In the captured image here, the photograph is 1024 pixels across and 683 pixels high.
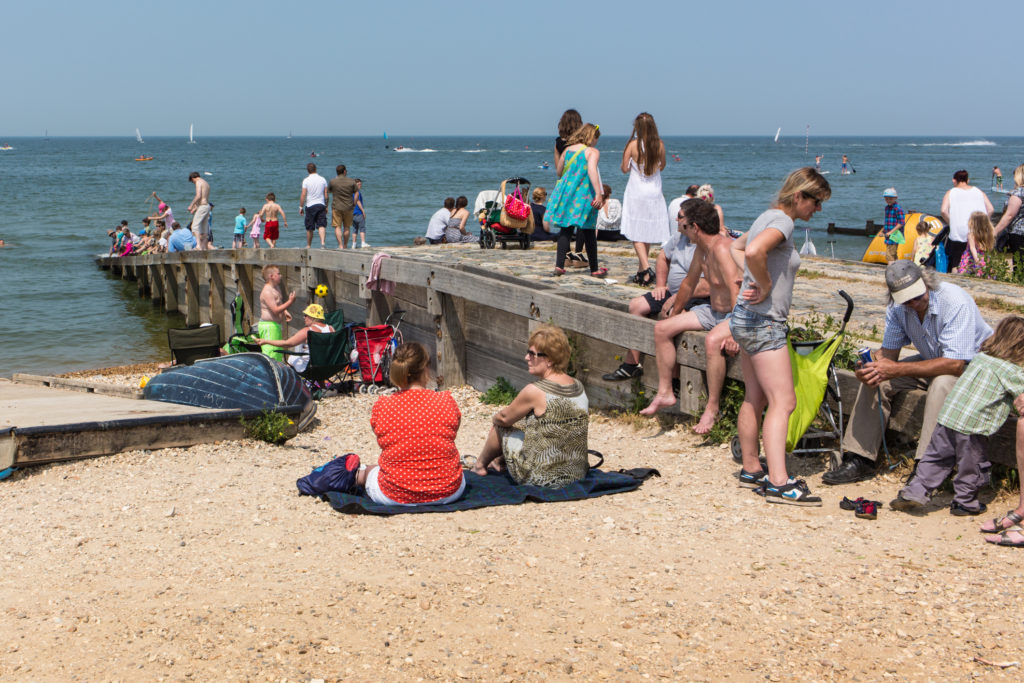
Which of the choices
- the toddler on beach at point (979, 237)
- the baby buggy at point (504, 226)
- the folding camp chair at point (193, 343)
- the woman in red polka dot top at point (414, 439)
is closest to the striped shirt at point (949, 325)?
the woman in red polka dot top at point (414, 439)

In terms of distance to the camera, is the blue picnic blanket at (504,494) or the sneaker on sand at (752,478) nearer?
the blue picnic blanket at (504,494)

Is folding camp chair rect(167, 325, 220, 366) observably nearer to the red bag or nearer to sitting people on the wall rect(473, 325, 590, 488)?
the red bag

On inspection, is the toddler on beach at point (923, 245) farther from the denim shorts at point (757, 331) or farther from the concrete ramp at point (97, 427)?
the concrete ramp at point (97, 427)

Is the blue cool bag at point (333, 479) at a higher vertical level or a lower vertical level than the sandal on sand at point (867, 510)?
lower

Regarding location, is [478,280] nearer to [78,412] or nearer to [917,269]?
[78,412]

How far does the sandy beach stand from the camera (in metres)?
4.03

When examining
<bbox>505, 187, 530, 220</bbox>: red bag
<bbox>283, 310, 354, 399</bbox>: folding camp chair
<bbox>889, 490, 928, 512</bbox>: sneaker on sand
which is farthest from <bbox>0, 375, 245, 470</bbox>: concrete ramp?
<bbox>505, 187, 530, 220</bbox>: red bag

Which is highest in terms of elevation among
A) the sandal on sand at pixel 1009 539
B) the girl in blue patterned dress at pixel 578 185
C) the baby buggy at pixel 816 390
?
the girl in blue patterned dress at pixel 578 185

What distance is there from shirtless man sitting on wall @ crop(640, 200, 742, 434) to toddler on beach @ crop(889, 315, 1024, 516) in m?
1.56

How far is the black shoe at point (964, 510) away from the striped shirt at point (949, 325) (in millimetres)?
789

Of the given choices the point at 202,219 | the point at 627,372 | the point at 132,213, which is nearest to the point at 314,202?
the point at 202,219

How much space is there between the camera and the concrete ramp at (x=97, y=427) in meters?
6.84

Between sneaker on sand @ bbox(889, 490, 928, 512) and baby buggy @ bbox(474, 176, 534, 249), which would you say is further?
baby buggy @ bbox(474, 176, 534, 249)

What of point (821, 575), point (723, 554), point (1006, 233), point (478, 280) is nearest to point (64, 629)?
point (723, 554)
